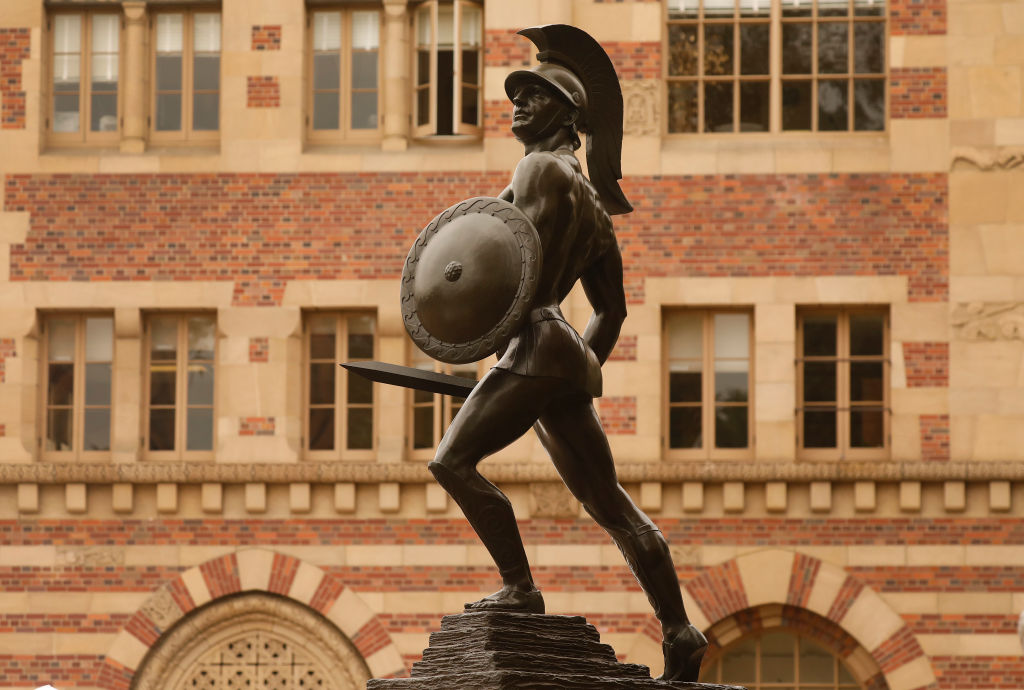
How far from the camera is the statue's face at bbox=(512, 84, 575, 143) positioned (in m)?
8.49

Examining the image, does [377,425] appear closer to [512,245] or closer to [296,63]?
[296,63]

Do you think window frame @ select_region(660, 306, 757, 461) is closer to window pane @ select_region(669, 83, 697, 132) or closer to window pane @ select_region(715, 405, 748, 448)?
window pane @ select_region(715, 405, 748, 448)

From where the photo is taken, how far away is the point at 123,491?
2100cm

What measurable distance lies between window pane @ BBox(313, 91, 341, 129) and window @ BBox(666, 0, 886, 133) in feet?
11.3

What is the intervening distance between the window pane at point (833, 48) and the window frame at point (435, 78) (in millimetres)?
3438

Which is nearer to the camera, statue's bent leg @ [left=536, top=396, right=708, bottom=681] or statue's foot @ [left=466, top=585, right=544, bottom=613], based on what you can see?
statue's foot @ [left=466, top=585, right=544, bottom=613]

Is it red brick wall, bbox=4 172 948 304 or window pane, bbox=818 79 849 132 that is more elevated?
window pane, bbox=818 79 849 132

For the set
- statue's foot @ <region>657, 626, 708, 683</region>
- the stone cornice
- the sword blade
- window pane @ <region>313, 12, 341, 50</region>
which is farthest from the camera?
window pane @ <region>313, 12, 341, 50</region>

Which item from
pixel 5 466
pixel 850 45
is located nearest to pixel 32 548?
pixel 5 466

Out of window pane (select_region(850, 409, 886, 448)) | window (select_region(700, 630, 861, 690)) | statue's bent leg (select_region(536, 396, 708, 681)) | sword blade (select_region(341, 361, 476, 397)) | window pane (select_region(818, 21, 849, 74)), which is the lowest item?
statue's bent leg (select_region(536, 396, 708, 681))

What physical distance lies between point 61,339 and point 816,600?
26.5 feet

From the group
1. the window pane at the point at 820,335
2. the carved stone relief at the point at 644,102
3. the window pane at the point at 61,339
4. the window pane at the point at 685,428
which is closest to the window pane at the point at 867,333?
the window pane at the point at 820,335

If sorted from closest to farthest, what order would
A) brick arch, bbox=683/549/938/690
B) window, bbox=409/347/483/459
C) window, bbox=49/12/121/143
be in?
brick arch, bbox=683/549/938/690 < window, bbox=409/347/483/459 < window, bbox=49/12/121/143

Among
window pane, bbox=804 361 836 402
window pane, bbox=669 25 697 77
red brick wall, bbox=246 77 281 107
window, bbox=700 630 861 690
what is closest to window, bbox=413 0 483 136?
red brick wall, bbox=246 77 281 107
